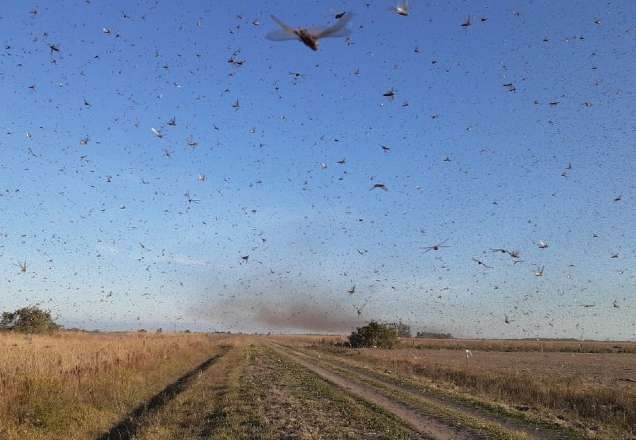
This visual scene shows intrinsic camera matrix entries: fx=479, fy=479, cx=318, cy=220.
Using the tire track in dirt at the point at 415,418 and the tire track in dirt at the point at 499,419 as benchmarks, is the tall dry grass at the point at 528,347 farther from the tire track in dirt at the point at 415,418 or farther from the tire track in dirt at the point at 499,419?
the tire track in dirt at the point at 415,418

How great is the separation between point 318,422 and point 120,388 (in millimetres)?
9673

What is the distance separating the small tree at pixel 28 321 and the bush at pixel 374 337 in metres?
52.1

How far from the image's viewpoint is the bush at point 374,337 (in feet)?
296

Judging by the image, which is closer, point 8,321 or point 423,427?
point 423,427

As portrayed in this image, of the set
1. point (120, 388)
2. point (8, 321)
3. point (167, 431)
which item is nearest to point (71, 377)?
point (120, 388)

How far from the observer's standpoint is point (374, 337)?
90.2 m

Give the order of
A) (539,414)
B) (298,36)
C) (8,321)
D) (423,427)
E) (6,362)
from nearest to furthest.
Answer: (298,36)
(423,427)
(539,414)
(6,362)
(8,321)

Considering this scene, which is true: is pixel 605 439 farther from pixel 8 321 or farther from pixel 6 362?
pixel 8 321

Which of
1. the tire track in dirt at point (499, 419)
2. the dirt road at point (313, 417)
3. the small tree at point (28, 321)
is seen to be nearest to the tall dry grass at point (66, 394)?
the dirt road at point (313, 417)

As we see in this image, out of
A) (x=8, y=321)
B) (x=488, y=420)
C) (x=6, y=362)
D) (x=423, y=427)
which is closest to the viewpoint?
(x=423, y=427)

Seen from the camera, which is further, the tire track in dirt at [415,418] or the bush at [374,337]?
the bush at [374,337]

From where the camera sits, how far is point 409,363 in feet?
130

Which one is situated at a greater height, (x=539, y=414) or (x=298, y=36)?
(x=298, y=36)

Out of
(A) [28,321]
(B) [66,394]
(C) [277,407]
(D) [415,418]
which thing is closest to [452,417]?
(D) [415,418]
